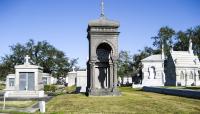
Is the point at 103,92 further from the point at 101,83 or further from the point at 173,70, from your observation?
the point at 173,70

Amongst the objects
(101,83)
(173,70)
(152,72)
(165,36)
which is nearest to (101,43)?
(101,83)

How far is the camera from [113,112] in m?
17.6

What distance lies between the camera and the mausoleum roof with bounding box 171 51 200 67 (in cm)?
6600

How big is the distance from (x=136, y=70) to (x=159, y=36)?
15.6 m

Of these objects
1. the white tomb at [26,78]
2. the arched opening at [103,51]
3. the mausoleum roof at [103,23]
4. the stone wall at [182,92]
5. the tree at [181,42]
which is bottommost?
the stone wall at [182,92]

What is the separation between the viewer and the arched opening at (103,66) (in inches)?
1200

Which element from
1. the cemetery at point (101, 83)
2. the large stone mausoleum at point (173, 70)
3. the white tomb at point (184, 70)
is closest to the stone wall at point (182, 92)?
the cemetery at point (101, 83)

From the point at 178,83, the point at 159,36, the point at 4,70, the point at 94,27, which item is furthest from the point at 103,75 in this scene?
the point at 159,36

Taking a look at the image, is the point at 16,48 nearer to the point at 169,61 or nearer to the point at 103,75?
the point at 169,61

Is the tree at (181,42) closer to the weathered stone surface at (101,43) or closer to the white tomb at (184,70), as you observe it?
the white tomb at (184,70)

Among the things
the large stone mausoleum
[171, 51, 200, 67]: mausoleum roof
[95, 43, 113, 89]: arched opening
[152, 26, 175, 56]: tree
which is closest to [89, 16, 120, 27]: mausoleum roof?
[95, 43, 113, 89]: arched opening

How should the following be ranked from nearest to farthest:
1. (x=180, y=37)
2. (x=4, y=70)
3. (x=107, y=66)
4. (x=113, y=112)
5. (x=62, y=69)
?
(x=113, y=112), (x=107, y=66), (x=4, y=70), (x=62, y=69), (x=180, y=37)

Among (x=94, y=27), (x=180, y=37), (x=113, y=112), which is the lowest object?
(x=113, y=112)

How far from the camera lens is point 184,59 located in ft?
220
